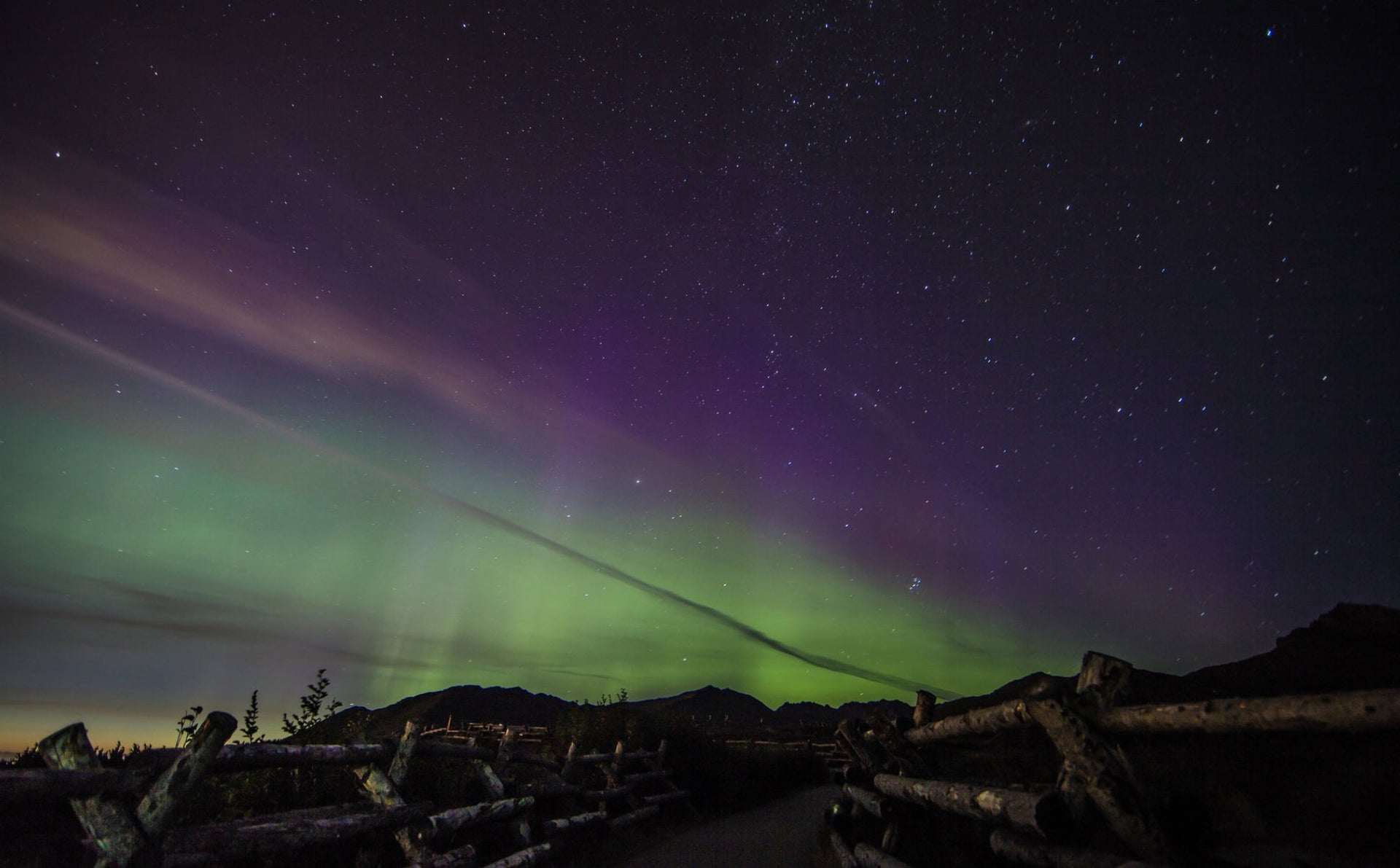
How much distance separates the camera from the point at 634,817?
941cm

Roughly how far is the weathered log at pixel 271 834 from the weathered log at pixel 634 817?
16.4 ft

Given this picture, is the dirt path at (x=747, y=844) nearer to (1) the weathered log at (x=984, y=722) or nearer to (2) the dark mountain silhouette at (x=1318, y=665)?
(1) the weathered log at (x=984, y=722)

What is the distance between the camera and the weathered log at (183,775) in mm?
3039

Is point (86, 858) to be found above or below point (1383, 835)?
below

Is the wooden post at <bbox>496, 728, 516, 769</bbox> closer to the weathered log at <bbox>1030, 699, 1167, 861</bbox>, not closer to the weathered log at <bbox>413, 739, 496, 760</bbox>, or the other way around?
the weathered log at <bbox>413, 739, 496, 760</bbox>

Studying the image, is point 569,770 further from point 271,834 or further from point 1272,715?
point 1272,715

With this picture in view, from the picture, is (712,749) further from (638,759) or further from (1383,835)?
(1383,835)

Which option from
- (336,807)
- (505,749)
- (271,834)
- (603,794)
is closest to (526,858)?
(505,749)

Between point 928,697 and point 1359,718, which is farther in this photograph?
point 928,697

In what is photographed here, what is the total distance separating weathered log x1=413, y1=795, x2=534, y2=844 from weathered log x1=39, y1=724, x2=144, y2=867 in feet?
7.63

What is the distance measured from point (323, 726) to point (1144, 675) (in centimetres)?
1039

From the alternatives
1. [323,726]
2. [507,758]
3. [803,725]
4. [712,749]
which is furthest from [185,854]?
[803,725]

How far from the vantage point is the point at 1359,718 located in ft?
6.82

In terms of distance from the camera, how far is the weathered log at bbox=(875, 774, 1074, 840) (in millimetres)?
3027
